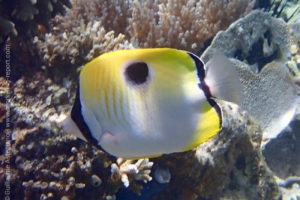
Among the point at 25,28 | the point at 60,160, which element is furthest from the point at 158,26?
the point at 60,160

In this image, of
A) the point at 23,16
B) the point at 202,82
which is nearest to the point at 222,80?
the point at 202,82

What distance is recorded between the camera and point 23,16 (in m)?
3.02

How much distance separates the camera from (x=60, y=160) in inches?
101

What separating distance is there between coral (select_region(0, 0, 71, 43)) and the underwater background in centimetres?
1

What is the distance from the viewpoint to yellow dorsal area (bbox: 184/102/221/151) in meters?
1.33

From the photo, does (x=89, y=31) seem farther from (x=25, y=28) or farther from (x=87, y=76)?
(x=87, y=76)

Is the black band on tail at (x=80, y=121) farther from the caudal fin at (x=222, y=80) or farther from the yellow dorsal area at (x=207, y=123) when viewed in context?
the caudal fin at (x=222, y=80)

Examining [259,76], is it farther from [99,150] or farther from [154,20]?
[99,150]

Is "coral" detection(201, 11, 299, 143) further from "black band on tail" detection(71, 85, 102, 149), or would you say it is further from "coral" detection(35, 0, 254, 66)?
"black band on tail" detection(71, 85, 102, 149)

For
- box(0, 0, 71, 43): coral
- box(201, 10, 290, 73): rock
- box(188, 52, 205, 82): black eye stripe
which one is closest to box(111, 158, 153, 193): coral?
box(188, 52, 205, 82): black eye stripe

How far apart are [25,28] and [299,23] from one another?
5632mm

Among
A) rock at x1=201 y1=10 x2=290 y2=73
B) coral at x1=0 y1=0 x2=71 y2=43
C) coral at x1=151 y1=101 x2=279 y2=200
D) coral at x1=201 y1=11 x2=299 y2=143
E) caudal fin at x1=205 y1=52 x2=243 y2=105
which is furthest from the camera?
rock at x1=201 y1=10 x2=290 y2=73

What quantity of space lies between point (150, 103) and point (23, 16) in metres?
2.33

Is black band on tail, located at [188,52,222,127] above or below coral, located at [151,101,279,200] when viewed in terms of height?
above
